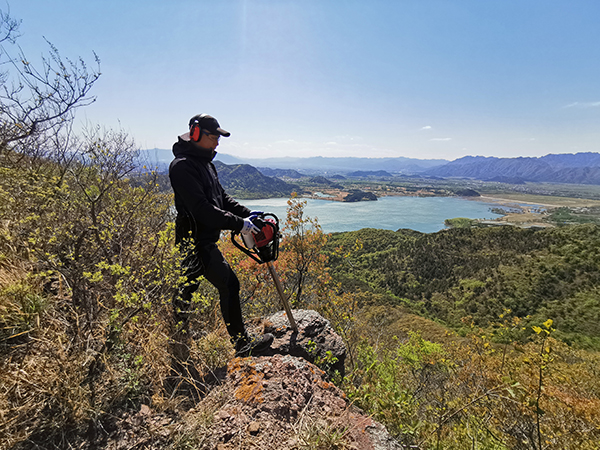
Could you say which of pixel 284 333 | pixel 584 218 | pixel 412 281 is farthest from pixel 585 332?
pixel 584 218

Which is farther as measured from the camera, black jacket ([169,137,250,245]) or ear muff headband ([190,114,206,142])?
ear muff headband ([190,114,206,142])

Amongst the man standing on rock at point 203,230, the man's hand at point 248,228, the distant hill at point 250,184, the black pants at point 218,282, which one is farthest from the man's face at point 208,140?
the distant hill at point 250,184

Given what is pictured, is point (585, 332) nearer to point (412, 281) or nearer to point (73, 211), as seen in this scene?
point (412, 281)

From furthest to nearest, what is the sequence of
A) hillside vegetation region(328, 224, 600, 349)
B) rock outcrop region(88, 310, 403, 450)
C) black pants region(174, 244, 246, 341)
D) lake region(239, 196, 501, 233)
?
lake region(239, 196, 501, 233) → hillside vegetation region(328, 224, 600, 349) → black pants region(174, 244, 246, 341) → rock outcrop region(88, 310, 403, 450)

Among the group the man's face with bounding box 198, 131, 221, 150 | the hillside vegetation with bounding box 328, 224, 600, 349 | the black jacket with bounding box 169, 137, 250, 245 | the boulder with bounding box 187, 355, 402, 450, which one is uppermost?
the man's face with bounding box 198, 131, 221, 150

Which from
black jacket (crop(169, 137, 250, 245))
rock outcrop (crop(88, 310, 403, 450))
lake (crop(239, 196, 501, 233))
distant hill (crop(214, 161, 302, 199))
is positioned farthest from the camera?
distant hill (crop(214, 161, 302, 199))

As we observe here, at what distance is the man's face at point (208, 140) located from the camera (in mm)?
2736

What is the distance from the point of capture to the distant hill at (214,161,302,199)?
139500 mm

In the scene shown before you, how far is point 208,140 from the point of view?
2.77 m

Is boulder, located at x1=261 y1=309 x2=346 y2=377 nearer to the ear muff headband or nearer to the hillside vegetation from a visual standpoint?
the ear muff headband

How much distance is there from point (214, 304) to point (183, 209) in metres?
1.30

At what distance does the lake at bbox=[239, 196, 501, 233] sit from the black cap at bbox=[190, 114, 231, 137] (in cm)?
7068

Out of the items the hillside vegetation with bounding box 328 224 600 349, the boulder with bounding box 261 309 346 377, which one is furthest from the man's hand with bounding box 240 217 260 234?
the hillside vegetation with bounding box 328 224 600 349

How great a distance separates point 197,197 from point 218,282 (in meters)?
0.86
